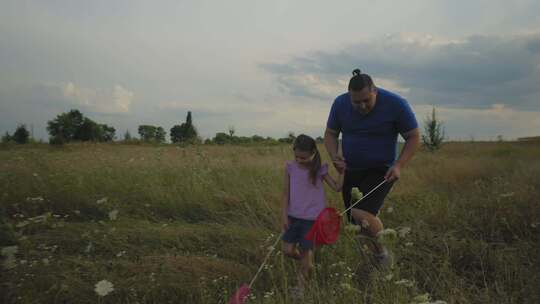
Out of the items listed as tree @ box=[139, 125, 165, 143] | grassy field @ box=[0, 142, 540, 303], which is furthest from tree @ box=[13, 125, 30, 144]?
grassy field @ box=[0, 142, 540, 303]

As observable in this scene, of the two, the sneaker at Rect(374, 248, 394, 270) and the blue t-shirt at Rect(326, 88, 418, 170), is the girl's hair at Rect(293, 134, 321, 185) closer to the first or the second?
the blue t-shirt at Rect(326, 88, 418, 170)

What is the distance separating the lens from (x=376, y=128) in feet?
9.98

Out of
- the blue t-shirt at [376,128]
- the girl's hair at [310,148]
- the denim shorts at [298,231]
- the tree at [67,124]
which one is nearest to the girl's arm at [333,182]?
the girl's hair at [310,148]

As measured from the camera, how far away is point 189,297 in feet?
9.27

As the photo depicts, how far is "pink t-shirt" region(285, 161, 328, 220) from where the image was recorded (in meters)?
2.93

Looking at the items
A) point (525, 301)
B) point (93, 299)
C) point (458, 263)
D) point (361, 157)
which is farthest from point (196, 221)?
point (525, 301)

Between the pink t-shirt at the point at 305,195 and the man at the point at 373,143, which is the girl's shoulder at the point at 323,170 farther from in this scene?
the man at the point at 373,143

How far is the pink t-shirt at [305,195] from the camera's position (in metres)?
2.93

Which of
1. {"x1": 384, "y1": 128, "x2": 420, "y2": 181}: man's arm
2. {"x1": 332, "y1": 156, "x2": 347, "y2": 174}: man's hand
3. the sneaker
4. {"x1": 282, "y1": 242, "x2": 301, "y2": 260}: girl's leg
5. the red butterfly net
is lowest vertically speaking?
the sneaker

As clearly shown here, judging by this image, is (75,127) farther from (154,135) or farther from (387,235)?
(387,235)

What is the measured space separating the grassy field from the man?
14.4 inches

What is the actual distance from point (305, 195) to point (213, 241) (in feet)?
4.73

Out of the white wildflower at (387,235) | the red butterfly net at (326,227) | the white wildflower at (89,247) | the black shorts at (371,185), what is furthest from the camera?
the white wildflower at (89,247)

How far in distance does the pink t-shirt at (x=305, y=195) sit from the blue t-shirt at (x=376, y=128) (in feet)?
1.21
